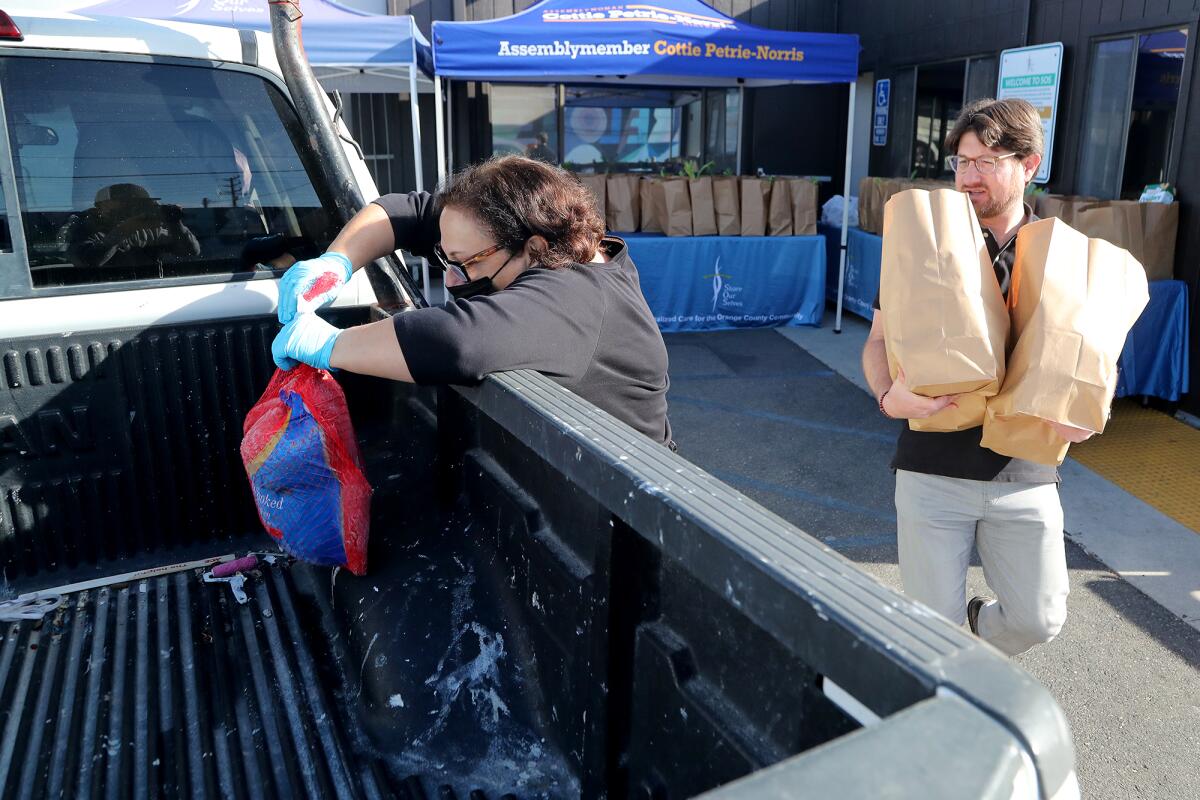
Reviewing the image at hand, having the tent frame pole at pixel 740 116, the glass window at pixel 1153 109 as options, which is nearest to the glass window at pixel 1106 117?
the glass window at pixel 1153 109

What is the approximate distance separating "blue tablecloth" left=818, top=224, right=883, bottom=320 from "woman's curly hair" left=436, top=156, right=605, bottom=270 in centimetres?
654

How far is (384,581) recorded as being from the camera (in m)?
2.17

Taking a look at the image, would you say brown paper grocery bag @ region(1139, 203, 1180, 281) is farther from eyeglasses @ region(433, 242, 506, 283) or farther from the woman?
eyeglasses @ region(433, 242, 506, 283)

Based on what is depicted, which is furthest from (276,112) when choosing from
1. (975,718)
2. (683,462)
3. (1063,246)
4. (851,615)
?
(975,718)

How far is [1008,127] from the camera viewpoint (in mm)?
2559

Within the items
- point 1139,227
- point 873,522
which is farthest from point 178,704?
point 1139,227

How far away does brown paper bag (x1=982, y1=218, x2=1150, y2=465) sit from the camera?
6.85 ft

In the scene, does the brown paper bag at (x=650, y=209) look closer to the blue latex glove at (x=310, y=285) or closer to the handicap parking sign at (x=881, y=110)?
the handicap parking sign at (x=881, y=110)

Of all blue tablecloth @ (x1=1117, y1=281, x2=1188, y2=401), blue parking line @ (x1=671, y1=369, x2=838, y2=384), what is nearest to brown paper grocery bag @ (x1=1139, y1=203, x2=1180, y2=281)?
blue tablecloth @ (x1=1117, y1=281, x2=1188, y2=401)

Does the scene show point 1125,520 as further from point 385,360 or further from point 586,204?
point 385,360

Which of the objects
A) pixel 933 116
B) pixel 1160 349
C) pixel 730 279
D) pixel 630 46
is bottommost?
pixel 1160 349

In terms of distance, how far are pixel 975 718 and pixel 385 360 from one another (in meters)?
1.37

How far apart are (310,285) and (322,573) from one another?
2.35 feet

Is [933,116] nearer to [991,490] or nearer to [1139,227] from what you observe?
[1139,227]
